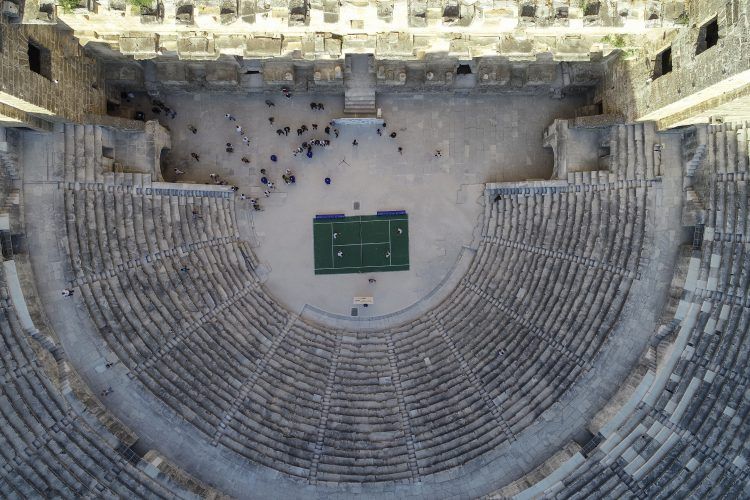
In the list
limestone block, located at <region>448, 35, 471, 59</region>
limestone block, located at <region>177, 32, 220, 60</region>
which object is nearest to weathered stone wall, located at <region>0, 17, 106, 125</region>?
limestone block, located at <region>177, 32, 220, 60</region>

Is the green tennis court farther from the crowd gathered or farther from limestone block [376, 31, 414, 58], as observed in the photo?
limestone block [376, 31, 414, 58]

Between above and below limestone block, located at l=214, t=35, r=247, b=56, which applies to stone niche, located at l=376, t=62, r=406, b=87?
below

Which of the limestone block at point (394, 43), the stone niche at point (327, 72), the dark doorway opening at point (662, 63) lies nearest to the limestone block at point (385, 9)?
the limestone block at point (394, 43)

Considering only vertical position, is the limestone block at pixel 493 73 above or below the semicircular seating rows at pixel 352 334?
above

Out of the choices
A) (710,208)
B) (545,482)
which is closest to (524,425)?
(545,482)

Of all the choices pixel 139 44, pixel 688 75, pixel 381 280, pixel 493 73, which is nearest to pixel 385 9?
pixel 493 73

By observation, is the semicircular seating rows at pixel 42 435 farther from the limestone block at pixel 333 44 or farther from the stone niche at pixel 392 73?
the stone niche at pixel 392 73

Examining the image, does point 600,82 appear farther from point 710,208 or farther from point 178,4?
point 178,4
